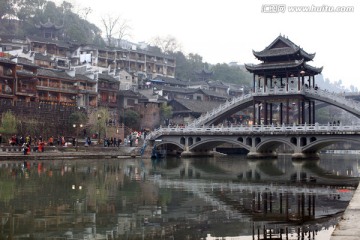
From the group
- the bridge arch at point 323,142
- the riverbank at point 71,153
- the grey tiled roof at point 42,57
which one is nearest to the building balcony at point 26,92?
the grey tiled roof at point 42,57

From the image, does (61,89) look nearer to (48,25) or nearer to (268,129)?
(48,25)

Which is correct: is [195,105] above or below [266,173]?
above

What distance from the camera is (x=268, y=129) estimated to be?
56.1m

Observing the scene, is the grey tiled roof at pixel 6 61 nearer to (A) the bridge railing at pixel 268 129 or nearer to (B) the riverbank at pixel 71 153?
(B) the riverbank at pixel 71 153

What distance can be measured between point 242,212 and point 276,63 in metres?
50.8

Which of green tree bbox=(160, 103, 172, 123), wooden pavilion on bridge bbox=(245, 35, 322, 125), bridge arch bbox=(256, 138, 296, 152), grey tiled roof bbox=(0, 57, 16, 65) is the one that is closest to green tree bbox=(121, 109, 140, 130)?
green tree bbox=(160, 103, 172, 123)

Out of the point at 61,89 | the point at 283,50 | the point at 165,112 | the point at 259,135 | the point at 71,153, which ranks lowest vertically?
the point at 71,153

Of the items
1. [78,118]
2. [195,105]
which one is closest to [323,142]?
[78,118]

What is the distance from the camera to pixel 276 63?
65.6 meters

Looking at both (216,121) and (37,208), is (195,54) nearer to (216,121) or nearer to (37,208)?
(216,121)

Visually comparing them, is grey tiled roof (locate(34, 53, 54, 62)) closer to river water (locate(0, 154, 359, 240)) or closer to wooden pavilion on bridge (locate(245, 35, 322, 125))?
wooden pavilion on bridge (locate(245, 35, 322, 125))

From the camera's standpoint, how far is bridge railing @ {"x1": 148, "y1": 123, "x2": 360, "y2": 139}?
167 feet

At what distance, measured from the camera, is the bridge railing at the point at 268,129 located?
2008 inches

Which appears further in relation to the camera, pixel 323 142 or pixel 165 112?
pixel 165 112
